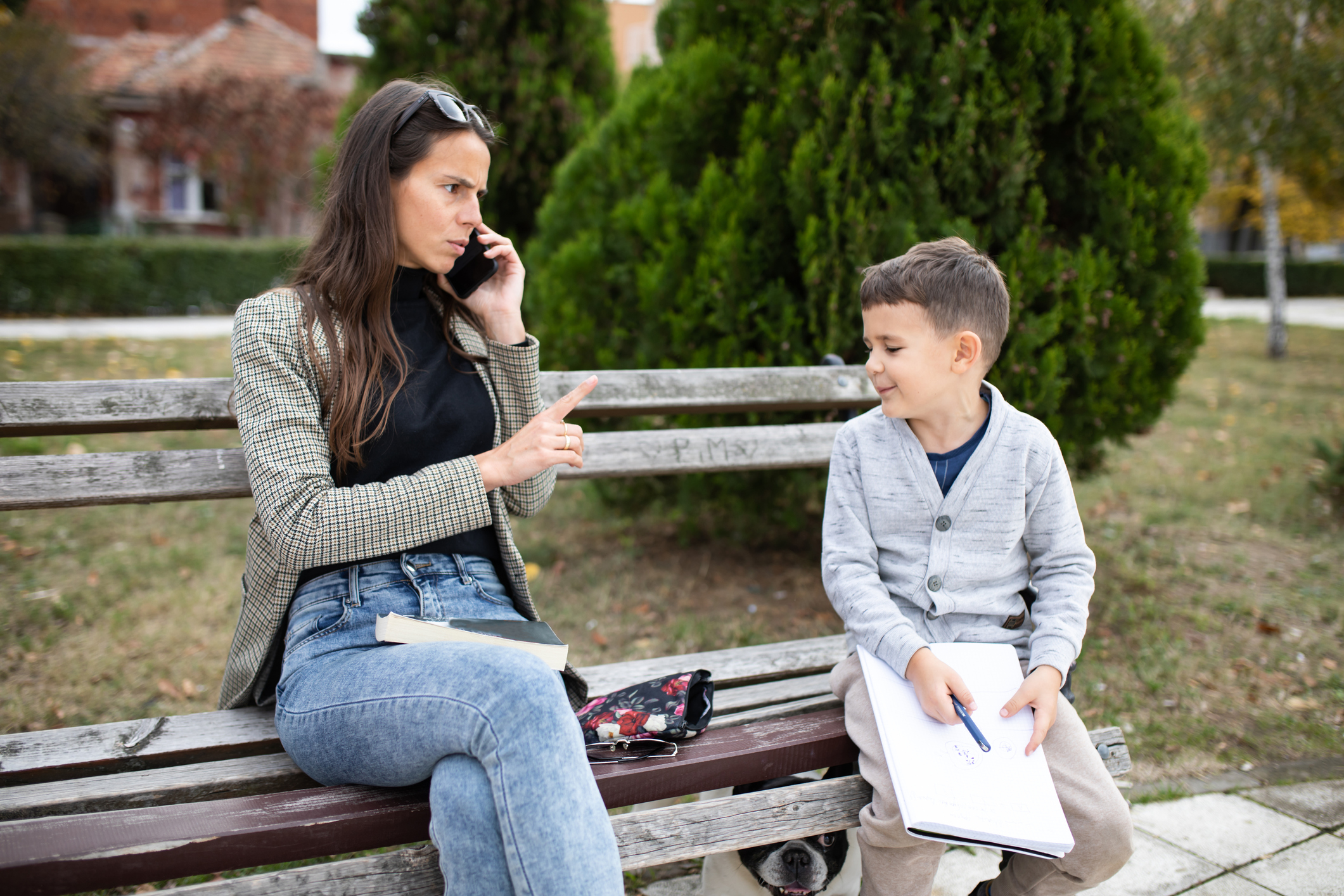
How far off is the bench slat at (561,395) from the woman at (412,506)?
1.35ft

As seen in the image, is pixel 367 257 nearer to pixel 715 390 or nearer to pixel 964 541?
pixel 715 390

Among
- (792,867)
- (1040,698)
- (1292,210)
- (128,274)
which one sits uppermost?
(1292,210)

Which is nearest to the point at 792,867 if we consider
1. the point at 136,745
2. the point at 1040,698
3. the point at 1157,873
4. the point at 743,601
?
the point at 1040,698

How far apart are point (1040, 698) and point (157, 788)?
1.79 meters

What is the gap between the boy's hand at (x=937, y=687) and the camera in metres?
1.86

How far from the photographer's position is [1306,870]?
96.9 inches

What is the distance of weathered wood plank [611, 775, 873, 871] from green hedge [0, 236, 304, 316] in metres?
13.7

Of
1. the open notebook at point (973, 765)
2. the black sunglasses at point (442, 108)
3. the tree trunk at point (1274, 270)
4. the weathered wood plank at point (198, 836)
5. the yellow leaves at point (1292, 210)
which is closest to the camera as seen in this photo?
the weathered wood plank at point (198, 836)

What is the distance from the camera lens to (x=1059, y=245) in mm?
3627

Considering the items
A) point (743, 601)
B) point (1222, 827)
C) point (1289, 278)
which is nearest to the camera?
point (1222, 827)

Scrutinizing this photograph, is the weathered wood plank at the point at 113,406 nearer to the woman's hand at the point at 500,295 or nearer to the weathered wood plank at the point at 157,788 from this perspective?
the woman's hand at the point at 500,295

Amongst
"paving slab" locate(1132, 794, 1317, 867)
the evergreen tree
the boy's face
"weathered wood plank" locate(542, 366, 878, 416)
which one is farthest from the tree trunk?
the boy's face

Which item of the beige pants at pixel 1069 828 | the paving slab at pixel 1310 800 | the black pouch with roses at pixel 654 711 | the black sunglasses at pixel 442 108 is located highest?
the black sunglasses at pixel 442 108

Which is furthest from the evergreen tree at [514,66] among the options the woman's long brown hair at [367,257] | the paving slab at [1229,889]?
the paving slab at [1229,889]
